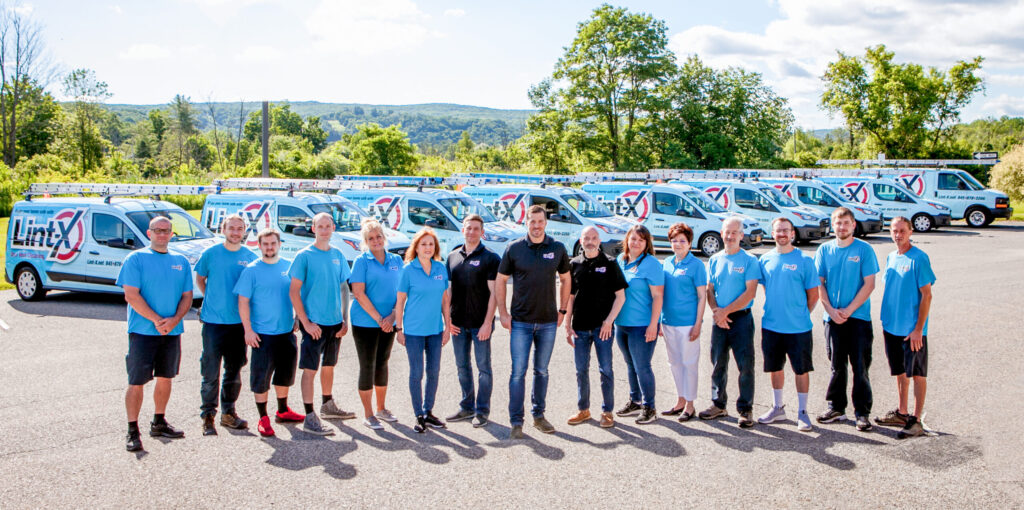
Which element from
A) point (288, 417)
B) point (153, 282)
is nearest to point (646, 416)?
point (288, 417)

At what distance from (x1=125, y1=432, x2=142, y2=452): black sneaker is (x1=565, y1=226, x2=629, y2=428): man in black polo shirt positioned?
339cm

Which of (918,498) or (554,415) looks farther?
(554,415)

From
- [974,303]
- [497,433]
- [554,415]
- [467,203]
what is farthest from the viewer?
[467,203]

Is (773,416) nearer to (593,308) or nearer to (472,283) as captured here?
(593,308)

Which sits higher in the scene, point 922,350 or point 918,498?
point 922,350

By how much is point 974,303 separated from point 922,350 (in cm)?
748

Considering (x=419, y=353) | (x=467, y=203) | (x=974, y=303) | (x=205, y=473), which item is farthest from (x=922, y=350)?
(x=467, y=203)

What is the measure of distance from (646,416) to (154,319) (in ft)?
13.3

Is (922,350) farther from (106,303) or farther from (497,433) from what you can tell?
(106,303)

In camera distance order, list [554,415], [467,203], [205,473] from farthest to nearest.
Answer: [467,203], [554,415], [205,473]

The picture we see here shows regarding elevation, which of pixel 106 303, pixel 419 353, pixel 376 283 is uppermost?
pixel 376 283

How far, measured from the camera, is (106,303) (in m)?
13.0

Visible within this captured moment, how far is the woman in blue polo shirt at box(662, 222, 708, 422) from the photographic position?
6.34 meters

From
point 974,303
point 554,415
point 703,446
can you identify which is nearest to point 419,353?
point 554,415
